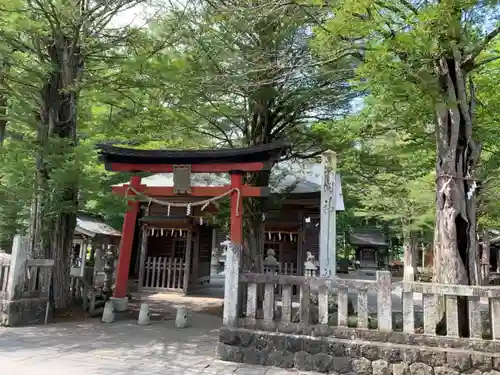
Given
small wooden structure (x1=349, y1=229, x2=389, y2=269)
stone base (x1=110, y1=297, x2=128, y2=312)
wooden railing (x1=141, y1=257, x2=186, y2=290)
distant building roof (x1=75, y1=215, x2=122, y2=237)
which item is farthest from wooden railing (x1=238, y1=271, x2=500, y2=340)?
small wooden structure (x1=349, y1=229, x2=389, y2=269)

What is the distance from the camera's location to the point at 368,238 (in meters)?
36.3

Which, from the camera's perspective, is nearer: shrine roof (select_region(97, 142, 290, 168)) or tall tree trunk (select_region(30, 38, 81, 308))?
tall tree trunk (select_region(30, 38, 81, 308))

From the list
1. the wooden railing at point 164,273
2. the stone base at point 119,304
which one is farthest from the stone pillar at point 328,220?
the wooden railing at point 164,273

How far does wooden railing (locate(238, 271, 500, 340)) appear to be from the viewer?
597cm

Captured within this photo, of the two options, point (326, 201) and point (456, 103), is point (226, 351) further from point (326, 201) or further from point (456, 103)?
point (456, 103)

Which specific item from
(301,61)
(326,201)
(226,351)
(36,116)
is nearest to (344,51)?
(301,61)

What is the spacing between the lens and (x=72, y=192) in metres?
10.1

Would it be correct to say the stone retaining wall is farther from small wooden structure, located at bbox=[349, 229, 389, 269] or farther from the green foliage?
small wooden structure, located at bbox=[349, 229, 389, 269]

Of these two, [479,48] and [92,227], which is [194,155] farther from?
[92,227]

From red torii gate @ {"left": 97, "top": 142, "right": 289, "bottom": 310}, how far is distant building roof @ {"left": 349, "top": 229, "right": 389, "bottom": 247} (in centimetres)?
2722

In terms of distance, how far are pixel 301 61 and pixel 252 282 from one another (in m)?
5.43

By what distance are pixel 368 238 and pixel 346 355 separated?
31.4 metres

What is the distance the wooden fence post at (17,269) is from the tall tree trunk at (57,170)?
2.93 feet

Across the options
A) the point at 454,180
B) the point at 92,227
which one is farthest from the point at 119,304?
the point at 92,227
